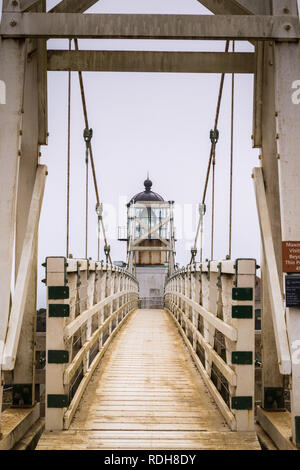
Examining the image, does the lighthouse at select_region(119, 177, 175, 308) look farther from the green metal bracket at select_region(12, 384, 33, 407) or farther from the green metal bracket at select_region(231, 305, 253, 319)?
the green metal bracket at select_region(231, 305, 253, 319)

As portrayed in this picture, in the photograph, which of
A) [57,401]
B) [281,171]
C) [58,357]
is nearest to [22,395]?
[57,401]

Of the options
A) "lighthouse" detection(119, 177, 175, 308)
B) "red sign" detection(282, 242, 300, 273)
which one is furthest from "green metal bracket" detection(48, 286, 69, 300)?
"lighthouse" detection(119, 177, 175, 308)

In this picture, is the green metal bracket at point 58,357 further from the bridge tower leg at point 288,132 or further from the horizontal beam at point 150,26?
the horizontal beam at point 150,26

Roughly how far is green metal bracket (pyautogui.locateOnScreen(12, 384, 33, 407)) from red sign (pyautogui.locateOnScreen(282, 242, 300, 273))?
2.73 metres

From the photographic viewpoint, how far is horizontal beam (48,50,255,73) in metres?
4.58

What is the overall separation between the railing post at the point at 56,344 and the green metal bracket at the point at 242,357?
1292 millimetres

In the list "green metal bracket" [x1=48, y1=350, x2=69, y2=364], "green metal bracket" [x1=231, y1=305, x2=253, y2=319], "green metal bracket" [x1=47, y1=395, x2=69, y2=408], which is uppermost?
"green metal bracket" [x1=231, y1=305, x2=253, y2=319]

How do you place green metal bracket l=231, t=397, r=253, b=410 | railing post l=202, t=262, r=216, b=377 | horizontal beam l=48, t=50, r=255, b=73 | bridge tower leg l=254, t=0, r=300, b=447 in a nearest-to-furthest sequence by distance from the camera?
1. bridge tower leg l=254, t=0, r=300, b=447
2. green metal bracket l=231, t=397, r=253, b=410
3. horizontal beam l=48, t=50, r=255, b=73
4. railing post l=202, t=262, r=216, b=377

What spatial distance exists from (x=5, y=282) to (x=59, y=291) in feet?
1.41

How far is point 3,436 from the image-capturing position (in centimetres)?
355

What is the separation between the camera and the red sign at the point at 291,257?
135 inches

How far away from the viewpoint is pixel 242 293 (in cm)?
353

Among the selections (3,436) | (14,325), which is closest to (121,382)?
(3,436)

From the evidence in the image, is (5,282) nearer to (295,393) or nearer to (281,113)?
(295,393)
